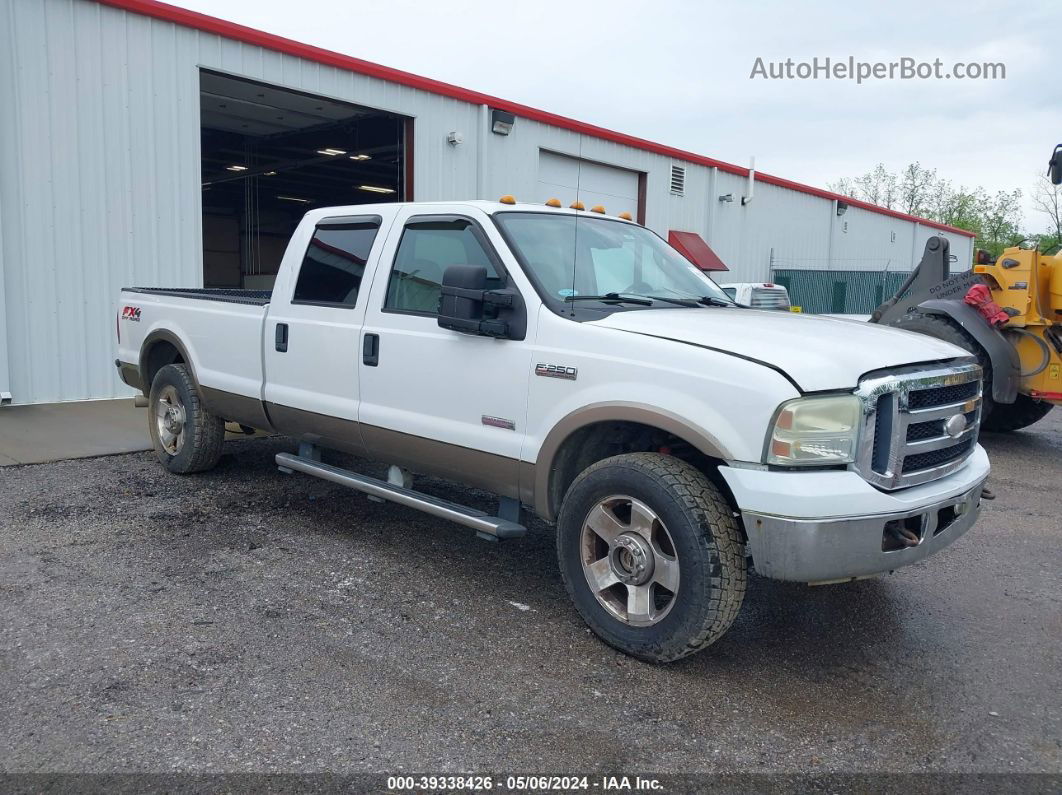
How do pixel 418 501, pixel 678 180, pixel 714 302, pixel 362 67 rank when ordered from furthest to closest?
1. pixel 678 180
2. pixel 362 67
3. pixel 714 302
4. pixel 418 501

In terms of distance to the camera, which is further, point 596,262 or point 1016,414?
point 1016,414

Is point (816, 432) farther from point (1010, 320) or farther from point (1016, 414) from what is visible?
point (1016, 414)

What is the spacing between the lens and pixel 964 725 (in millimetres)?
3391

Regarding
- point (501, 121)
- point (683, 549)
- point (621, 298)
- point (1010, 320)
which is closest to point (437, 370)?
point (621, 298)

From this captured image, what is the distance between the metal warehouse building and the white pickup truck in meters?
1.38

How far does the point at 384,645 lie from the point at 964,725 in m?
2.40

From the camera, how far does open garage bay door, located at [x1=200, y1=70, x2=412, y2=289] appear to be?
16.2 m

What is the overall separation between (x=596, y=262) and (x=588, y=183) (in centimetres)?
1272

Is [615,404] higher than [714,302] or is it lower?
lower

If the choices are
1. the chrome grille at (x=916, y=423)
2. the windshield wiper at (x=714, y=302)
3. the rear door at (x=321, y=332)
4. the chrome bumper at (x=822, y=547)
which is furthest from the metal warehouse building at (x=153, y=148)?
the chrome bumper at (x=822, y=547)

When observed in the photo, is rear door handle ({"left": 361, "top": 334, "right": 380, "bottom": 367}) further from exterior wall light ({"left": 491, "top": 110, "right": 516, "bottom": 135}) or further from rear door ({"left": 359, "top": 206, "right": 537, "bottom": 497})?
exterior wall light ({"left": 491, "top": 110, "right": 516, "bottom": 135})

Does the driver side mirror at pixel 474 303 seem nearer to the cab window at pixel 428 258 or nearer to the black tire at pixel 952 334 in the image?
the cab window at pixel 428 258

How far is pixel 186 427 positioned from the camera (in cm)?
671

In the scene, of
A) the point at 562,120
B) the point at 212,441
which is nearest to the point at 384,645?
the point at 212,441
